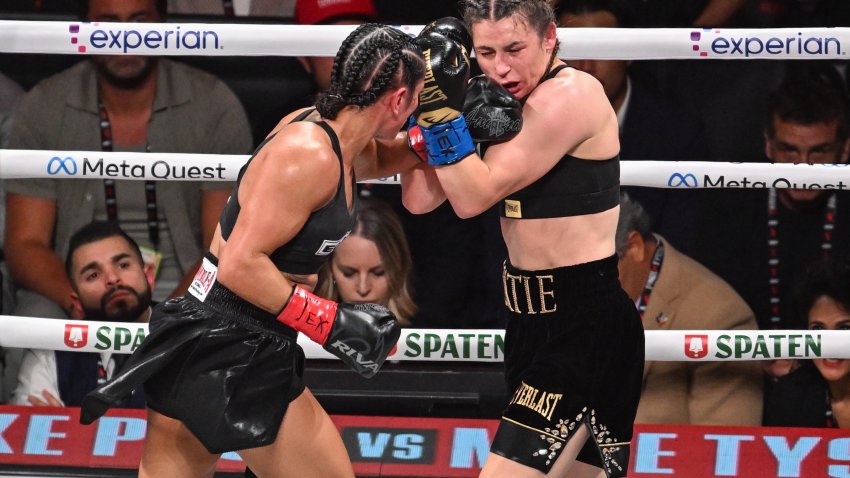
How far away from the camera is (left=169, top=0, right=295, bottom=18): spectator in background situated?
14.9 ft

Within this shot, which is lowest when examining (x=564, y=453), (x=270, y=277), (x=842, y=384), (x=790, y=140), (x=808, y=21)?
(x=564, y=453)

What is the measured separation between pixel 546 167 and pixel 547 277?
251mm

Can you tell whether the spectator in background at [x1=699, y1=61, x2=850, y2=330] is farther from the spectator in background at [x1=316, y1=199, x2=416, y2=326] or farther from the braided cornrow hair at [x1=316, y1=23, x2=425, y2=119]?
the braided cornrow hair at [x1=316, y1=23, x2=425, y2=119]

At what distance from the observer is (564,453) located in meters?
2.85

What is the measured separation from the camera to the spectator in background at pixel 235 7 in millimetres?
4539

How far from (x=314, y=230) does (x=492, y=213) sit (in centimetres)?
156

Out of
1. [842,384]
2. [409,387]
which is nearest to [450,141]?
[409,387]

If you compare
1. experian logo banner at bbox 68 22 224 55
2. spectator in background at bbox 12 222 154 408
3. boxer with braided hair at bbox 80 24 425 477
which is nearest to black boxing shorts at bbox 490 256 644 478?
boxer with braided hair at bbox 80 24 425 477

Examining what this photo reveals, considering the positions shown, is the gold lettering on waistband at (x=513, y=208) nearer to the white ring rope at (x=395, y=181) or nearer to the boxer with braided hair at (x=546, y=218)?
the boxer with braided hair at (x=546, y=218)

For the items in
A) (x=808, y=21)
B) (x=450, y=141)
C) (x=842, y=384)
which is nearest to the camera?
(x=450, y=141)

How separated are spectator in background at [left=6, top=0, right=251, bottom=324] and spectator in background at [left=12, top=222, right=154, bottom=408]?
157 millimetres

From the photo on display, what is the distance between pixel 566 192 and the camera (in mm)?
2865

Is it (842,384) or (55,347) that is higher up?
(842,384)

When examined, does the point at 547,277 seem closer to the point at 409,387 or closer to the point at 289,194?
the point at 289,194
